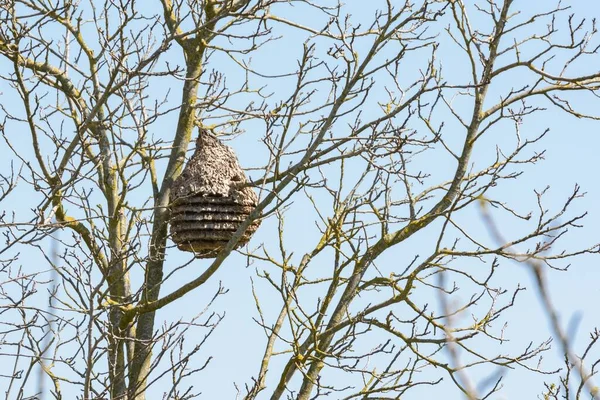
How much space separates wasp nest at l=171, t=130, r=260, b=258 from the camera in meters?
6.53

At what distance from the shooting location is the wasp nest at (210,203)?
6.53 m

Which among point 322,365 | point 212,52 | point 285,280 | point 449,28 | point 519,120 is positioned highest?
point 212,52

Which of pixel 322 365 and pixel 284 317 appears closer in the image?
pixel 322 365

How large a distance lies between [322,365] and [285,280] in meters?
0.62

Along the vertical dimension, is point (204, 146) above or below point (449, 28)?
below

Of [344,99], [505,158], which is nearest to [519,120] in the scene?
[505,158]

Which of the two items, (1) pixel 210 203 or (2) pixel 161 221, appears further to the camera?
(2) pixel 161 221

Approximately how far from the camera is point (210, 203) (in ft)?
21.6

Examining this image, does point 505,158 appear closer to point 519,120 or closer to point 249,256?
point 519,120

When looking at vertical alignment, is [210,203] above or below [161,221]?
below

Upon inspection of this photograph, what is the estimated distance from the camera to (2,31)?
669cm

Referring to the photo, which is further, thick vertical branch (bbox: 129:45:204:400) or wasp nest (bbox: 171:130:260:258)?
thick vertical branch (bbox: 129:45:204:400)

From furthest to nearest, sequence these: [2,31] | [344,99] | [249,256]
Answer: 1. [249,256]
2. [2,31]
3. [344,99]

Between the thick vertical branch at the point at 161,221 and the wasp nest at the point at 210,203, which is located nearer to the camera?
the wasp nest at the point at 210,203
